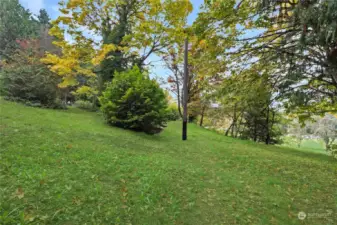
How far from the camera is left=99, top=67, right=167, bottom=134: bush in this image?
7051mm

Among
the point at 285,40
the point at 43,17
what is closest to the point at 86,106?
the point at 285,40

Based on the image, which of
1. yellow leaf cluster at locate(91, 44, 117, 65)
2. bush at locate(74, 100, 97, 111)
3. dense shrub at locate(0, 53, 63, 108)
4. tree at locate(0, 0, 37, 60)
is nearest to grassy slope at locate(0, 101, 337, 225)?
dense shrub at locate(0, 53, 63, 108)

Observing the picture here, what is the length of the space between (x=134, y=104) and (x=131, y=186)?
4488 mm

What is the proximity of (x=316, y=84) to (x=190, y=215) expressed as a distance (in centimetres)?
607

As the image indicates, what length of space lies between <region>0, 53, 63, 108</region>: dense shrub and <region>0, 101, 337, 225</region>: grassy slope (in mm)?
3649

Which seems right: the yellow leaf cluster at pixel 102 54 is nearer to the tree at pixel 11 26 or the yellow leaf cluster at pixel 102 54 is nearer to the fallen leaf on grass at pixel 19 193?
the fallen leaf on grass at pixel 19 193

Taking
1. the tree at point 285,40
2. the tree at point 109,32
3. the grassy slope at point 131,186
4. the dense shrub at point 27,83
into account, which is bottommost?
the grassy slope at point 131,186

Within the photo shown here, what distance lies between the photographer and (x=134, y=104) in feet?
23.4

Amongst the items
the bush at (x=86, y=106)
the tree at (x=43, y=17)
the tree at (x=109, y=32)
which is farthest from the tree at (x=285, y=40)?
the tree at (x=43, y=17)

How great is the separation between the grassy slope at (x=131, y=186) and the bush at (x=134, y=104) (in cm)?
230

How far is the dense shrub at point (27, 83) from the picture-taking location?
7.78m

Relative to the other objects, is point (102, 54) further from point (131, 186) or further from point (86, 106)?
point (131, 186)

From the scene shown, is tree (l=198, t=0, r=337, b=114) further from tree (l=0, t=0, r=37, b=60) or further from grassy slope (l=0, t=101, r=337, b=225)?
tree (l=0, t=0, r=37, b=60)

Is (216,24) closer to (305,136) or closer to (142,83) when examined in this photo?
(142,83)
